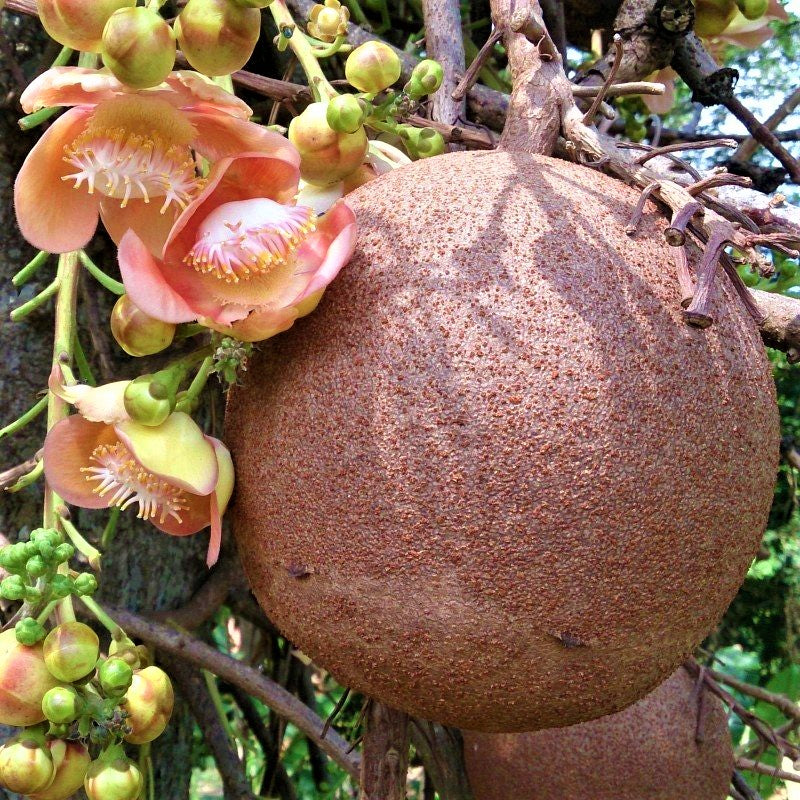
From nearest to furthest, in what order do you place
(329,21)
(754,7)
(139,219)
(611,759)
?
(139,219)
(329,21)
(754,7)
(611,759)

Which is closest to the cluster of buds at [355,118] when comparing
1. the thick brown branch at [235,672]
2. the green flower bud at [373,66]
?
the green flower bud at [373,66]

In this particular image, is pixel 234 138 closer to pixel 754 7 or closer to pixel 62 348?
pixel 62 348

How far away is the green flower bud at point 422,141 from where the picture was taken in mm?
758

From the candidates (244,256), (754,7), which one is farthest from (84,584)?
(754,7)

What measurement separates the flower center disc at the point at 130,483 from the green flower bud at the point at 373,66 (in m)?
0.34

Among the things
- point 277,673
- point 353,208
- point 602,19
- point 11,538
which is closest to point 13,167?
point 11,538

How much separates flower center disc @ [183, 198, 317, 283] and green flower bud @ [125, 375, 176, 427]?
0.27 feet

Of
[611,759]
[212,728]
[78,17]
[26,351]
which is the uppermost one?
[78,17]

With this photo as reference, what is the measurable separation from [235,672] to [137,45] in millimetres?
724

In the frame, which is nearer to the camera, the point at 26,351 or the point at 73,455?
the point at 73,455

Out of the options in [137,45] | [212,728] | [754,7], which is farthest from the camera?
[212,728]

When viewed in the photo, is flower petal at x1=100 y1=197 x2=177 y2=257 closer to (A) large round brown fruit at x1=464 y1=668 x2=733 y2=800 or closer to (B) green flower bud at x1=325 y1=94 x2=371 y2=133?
(B) green flower bud at x1=325 y1=94 x2=371 y2=133

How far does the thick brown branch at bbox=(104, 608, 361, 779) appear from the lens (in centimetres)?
101

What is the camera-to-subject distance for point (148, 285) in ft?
1.85
